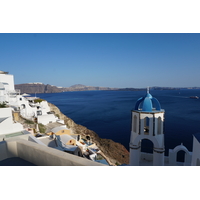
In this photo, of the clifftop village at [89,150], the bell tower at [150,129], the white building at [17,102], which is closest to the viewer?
the clifftop village at [89,150]

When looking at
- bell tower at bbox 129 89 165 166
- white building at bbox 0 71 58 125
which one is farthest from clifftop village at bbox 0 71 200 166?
white building at bbox 0 71 58 125

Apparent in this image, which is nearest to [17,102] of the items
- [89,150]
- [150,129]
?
[89,150]

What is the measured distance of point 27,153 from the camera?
3197 millimetres

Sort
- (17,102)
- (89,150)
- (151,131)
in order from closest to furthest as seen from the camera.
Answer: (151,131), (89,150), (17,102)

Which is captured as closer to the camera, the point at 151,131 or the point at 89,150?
the point at 151,131

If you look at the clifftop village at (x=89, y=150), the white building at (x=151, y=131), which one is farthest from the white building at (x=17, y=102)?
the white building at (x=151, y=131)

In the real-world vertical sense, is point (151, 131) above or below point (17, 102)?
above

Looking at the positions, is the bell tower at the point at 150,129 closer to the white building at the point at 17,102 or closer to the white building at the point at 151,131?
the white building at the point at 151,131

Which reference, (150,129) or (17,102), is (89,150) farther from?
(17,102)

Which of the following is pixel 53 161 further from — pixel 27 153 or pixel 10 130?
pixel 10 130

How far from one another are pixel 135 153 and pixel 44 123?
1494 centimetres

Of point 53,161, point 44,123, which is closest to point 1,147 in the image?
point 53,161

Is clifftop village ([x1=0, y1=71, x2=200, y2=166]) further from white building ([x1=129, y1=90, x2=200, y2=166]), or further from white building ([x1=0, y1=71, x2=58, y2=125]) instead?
white building ([x1=0, y1=71, x2=58, y2=125])

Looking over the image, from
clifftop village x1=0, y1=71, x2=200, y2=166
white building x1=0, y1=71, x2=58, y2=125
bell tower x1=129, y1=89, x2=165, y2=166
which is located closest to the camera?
clifftop village x1=0, y1=71, x2=200, y2=166
